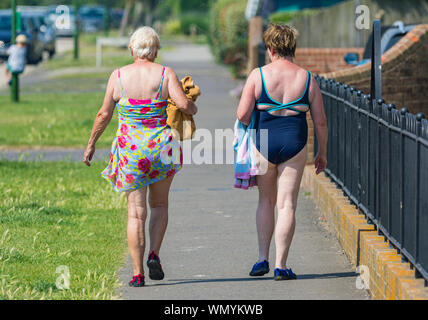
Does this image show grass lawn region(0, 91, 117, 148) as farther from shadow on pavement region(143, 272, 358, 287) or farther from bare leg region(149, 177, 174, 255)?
shadow on pavement region(143, 272, 358, 287)

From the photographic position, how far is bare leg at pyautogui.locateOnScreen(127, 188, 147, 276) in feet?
22.8

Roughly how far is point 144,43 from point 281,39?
928 mm

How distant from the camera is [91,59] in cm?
4394

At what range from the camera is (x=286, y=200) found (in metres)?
7.12

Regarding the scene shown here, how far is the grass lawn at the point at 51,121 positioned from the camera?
51.5 ft

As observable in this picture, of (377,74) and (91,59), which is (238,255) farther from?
(91,59)

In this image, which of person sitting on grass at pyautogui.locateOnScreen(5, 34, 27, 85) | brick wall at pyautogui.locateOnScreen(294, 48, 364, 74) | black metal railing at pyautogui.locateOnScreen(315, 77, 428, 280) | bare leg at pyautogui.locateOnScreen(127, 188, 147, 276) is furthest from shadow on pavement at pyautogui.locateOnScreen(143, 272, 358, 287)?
person sitting on grass at pyautogui.locateOnScreen(5, 34, 27, 85)

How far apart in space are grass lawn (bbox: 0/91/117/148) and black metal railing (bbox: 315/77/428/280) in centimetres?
639

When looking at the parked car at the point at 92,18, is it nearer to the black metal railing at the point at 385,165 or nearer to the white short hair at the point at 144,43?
the black metal railing at the point at 385,165

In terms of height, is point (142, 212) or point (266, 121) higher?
point (266, 121)

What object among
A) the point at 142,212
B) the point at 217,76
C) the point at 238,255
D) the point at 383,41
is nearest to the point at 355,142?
the point at 238,255

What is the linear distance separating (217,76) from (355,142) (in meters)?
22.7

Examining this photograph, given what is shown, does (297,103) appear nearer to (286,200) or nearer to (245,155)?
(245,155)

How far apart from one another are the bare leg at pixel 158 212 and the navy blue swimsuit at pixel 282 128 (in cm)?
73
